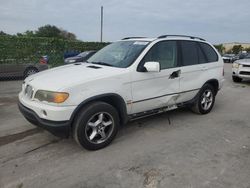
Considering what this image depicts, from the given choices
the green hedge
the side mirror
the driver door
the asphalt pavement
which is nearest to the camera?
the asphalt pavement

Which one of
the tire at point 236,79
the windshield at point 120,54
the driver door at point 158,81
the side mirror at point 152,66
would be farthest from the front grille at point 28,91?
the tire at point 236,79

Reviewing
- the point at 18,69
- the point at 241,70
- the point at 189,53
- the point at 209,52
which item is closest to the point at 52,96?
the point at 189,53

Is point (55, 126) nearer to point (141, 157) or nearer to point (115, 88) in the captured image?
point (115, 88)

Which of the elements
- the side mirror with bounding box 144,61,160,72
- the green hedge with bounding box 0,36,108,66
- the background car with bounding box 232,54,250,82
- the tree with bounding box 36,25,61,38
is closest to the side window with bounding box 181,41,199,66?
the side mirror with bounding box 144,61,160,72

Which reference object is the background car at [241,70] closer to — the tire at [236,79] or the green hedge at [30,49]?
the tire at [236,79]

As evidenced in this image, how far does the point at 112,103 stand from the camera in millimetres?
4270

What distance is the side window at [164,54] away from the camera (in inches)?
187

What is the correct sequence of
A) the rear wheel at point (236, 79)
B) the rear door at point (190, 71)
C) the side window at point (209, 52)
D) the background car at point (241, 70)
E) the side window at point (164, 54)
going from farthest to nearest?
the rear wheel at point (236, 79)
the background car at point (241, 70)
the side window at point (209, 52)
the rear door at point (190, 71)
the side window at point (164, 54)

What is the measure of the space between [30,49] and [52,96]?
1132cm

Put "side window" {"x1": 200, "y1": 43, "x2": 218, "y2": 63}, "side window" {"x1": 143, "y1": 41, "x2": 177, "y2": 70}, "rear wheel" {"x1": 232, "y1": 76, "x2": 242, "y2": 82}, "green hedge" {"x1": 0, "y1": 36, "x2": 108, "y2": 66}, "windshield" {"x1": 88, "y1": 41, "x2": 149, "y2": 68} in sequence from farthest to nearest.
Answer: "green hedge" {"x1": 0, "y1": 36, "x2": 108, "y2": 66}, "rear wheel" {"x1": 232, "y1": 76, "x2": 242, "y2": 82}, "side window" {"x1": 200, "y1": 43, "x2": 218, "y2": 63}, "side window" {"x1": 143, "y1": 41, "x2": 177, "y2": 70}, "windshield" {"x1": 88, "y1": 41, "x2": 149, "y2": 68}

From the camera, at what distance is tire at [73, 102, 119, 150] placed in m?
3.81

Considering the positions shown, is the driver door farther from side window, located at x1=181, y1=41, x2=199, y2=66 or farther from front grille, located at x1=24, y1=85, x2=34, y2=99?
front grille, located at x1=24, y1=85, x2=34, y2=99

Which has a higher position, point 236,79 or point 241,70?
point 241,70

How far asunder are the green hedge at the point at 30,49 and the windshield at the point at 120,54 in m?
9.05
